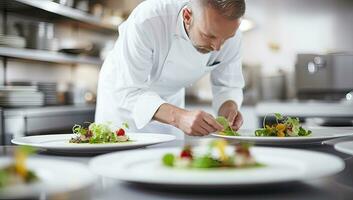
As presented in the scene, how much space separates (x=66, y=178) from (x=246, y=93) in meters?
3.61

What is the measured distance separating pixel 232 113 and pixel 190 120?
0.49 meters

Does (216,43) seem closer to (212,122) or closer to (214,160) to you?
(212,122)

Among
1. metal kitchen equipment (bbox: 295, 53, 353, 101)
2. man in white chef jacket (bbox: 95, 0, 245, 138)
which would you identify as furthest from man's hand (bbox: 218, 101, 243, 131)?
metal kitchen equipment (bbox: 295, 53, 353, 101)

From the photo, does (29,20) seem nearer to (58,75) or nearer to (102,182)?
(58,75)

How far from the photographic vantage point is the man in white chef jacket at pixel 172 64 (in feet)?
5.16

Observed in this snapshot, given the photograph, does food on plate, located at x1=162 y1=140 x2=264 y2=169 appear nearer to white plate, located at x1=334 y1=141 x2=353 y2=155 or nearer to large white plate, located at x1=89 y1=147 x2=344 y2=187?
large white plate, located at x1=89 y1=147 x2=344 y2=187

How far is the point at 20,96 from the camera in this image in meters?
3.02

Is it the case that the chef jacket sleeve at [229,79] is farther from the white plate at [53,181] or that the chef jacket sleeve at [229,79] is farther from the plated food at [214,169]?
the white plate at [53,181]

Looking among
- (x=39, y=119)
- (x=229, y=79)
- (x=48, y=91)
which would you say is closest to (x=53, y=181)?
(x=229, y=79)

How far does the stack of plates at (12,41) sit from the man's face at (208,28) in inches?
64.9

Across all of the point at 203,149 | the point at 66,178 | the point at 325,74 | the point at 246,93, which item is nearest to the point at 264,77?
the point at 246,93

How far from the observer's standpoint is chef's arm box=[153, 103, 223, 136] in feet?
4.52

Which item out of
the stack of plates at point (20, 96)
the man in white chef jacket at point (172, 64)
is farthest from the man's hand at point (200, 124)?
the stack of plates at point (20, 96)

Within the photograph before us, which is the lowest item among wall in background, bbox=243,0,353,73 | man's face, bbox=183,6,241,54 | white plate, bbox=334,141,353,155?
white plate, bbox=334,141,353,155
